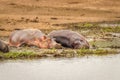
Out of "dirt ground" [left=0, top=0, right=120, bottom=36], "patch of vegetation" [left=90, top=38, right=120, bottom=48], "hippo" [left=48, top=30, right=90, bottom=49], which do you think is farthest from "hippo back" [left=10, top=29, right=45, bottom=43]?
"dirt ground" [left=0, top=0, right=120, bottom=36]

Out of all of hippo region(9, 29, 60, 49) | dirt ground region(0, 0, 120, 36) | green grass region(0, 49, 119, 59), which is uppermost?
hippo region(9, 29, 60, 49)

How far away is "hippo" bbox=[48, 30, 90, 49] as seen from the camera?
48.9 feet

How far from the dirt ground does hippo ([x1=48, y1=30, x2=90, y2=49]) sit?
3.14 m

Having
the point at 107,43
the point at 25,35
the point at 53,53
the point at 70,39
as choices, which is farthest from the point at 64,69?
the point at 107,43

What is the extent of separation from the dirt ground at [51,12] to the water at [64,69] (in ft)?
17.8

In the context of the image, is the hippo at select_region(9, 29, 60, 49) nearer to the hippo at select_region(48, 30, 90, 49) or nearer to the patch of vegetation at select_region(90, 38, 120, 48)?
the hippo at select_region(48, 30, 90, 49)

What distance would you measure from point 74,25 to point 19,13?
10.4 feet

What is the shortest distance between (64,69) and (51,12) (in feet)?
36.1

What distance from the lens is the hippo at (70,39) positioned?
1491cm

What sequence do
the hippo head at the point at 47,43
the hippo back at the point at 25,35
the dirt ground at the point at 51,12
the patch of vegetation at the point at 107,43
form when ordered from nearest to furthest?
1. the hippo head at the point at 47,43
2. the hippo back at the point at 25,35
3. the patch of vegetation at the point at 107,43
4. the dirt ground at the point at 51,12

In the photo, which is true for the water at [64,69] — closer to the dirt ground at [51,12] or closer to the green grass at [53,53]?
the green grass at [53,53]

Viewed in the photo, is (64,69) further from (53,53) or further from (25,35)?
(25,35)

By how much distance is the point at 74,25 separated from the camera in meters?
20.3

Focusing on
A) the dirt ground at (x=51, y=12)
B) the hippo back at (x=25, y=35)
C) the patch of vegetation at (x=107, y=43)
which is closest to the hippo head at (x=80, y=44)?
the patch of vegetation at (x=107, y=43)
